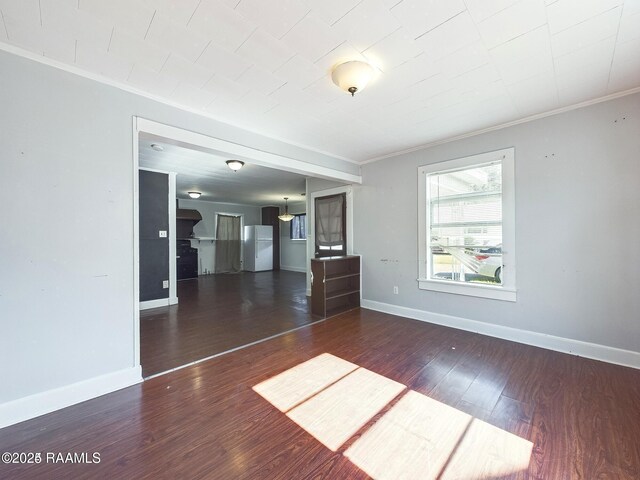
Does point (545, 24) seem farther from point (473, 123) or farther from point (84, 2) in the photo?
point (84, 2)

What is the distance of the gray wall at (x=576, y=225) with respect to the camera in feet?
7.94

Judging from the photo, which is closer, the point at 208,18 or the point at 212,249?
the point at 208,18

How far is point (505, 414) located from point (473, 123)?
2.81m

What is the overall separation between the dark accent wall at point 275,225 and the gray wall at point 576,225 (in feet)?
24.0

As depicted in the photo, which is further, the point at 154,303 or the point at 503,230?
the point at 154,303

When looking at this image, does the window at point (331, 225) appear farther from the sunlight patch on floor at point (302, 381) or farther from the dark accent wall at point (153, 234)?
the dark accent wall at point (153, 234)

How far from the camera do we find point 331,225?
16.8ft

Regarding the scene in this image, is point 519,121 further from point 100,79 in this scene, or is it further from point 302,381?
point 100,79

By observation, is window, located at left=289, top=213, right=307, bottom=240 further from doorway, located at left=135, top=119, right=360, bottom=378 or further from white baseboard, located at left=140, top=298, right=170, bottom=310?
white baseboard, located at left=140, top=298, right=170, bottom=310

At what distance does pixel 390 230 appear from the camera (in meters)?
4.17

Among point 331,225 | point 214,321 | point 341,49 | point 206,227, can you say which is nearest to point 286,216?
point 206,227

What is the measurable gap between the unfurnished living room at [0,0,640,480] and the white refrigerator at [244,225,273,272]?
5.85 m

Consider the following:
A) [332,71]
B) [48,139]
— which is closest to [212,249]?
[48,139]

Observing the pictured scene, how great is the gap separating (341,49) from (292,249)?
8.37m
